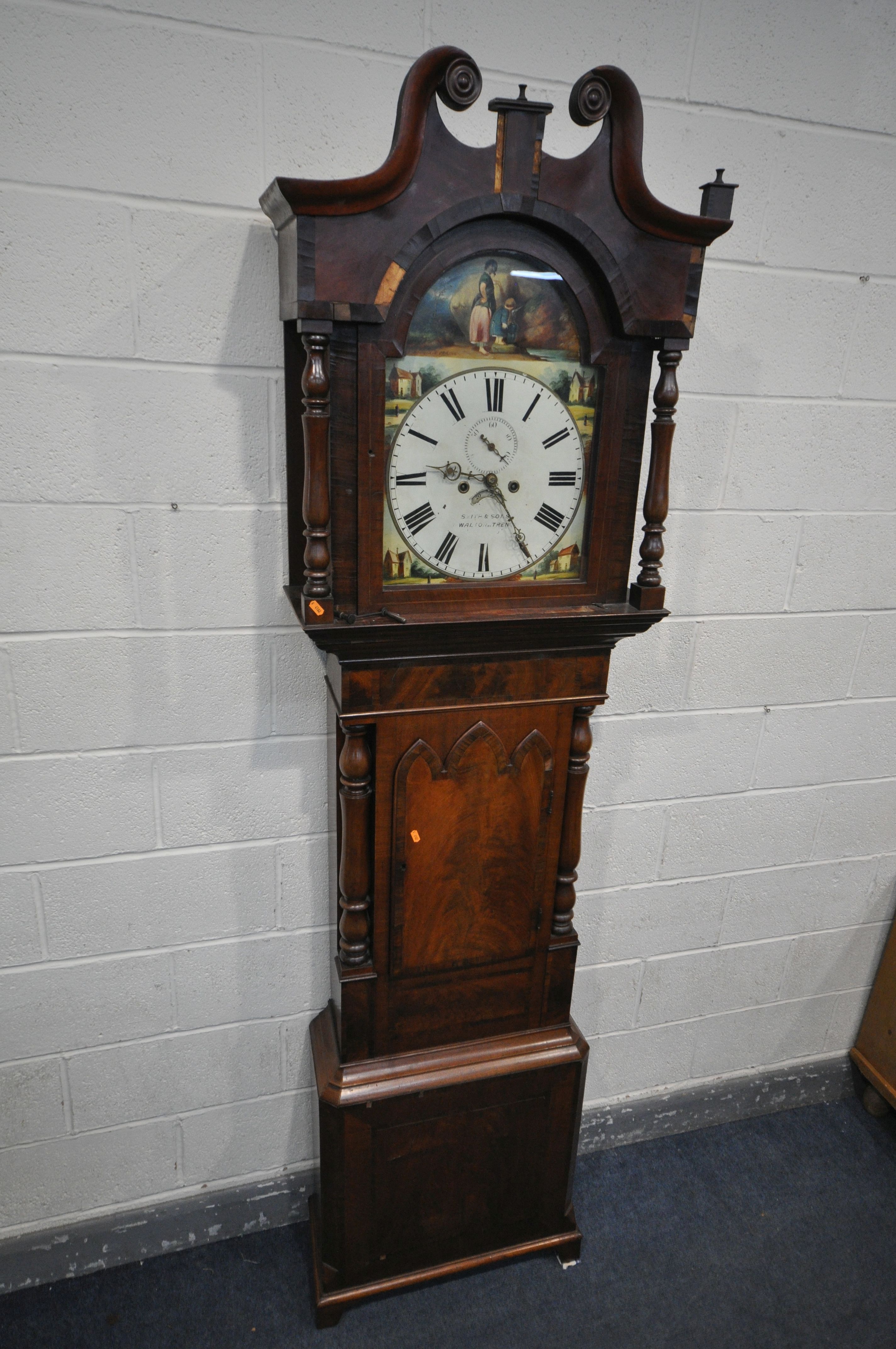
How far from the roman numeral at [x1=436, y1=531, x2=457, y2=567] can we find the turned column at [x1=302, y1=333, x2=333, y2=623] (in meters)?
0.16

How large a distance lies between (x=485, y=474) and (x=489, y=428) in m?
0.06

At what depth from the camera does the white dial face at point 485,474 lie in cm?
119

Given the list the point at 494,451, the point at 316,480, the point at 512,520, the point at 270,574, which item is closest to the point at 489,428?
the point at 494,451

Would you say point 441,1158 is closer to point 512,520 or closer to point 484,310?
point 512,520

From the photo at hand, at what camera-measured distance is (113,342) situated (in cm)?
126

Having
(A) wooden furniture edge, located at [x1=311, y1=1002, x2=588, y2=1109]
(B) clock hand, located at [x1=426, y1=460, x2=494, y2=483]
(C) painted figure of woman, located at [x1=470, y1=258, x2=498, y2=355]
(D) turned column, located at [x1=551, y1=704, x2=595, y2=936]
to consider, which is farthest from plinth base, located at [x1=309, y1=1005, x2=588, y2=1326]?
(C) painted figure of woman, located at [x1=470, y1=258, x2=498, y2=355]

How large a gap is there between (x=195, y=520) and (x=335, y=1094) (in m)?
1.00

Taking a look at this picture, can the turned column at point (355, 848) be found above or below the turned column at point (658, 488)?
below

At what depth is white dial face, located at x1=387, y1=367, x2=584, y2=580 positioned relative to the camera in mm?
1194

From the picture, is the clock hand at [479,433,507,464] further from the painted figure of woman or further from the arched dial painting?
the painted figure of woman

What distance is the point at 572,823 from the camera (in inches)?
59.0

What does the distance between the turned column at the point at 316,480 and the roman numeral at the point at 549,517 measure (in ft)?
1.03

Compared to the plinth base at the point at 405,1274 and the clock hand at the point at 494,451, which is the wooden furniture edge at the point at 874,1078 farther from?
the clock hand at the point at 494,451

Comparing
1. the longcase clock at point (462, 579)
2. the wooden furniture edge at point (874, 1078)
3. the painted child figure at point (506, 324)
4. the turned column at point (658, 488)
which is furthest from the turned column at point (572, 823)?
the wooden furniture edge at point (874, 1078)
